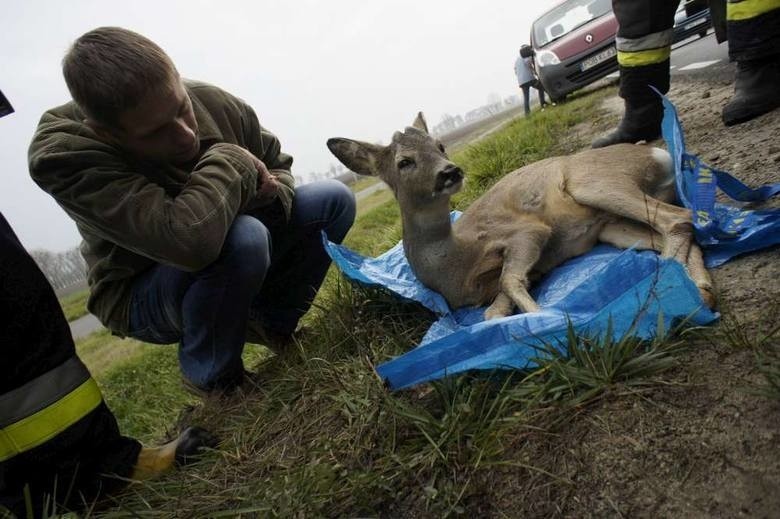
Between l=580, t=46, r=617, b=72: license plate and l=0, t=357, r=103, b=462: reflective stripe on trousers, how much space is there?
10285mm

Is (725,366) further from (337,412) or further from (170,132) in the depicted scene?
(170,132)

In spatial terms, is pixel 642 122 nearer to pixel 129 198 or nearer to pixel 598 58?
pixel 129 198

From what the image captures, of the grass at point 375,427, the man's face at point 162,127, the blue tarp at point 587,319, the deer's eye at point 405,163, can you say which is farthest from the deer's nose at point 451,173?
the man's face at point 162,127

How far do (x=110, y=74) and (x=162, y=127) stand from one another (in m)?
0.29

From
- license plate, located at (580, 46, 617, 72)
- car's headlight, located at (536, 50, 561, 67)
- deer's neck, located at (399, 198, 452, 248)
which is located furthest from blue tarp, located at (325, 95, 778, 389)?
car's headlight, located at (536, 50, 561, 67)

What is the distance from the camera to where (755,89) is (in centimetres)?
325

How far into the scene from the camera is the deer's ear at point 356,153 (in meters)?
3.19

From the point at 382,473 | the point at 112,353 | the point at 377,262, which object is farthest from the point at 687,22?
the point at 112,353

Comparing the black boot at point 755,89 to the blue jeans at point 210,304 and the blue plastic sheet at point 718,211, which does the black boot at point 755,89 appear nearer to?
the blue plastic sheet at point 718,211

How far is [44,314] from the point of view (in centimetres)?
202

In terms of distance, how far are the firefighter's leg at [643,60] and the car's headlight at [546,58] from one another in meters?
6.80

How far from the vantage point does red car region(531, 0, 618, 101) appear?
9766mm

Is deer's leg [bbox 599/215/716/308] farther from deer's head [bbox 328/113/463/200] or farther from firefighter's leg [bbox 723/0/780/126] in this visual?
firefighter's leg [bbox 723/0/780/126]

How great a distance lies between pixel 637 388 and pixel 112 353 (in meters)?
12.7
